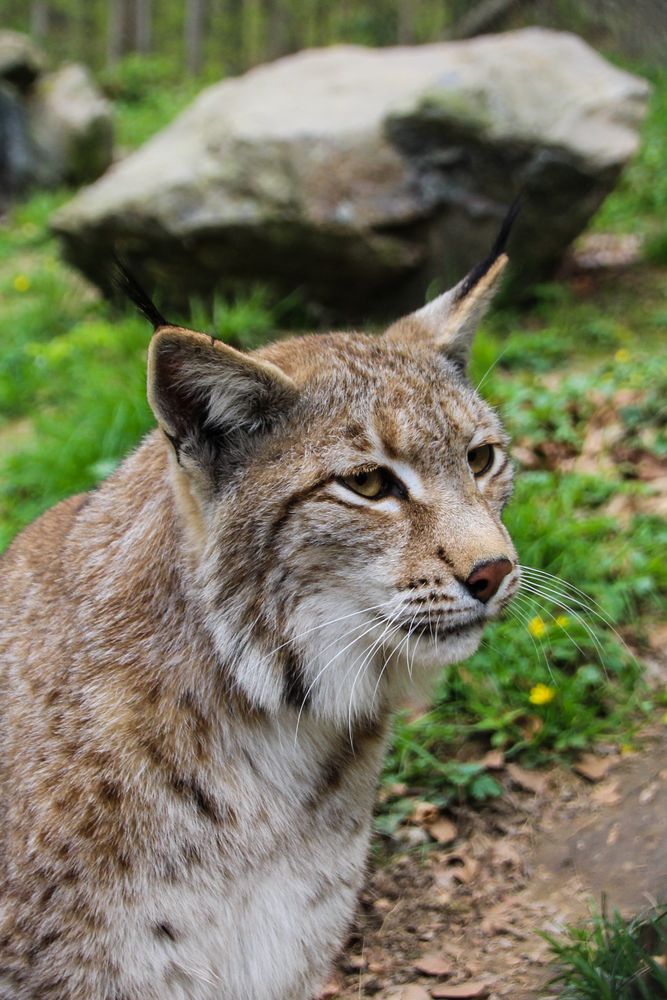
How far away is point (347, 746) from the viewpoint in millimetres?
3004

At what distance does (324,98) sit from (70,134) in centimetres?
641

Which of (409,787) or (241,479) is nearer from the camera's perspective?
(241,479)

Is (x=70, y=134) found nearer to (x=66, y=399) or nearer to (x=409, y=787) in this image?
(x=66, y=399)

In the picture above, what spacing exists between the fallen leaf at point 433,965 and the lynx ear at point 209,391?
1.87 m

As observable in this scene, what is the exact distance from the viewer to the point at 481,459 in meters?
3.01

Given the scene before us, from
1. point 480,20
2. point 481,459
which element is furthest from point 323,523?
point 480,20

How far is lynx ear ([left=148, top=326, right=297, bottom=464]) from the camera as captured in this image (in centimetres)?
250

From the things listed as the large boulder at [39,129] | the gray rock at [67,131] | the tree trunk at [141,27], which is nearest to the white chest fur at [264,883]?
the large boulder at [39,129]

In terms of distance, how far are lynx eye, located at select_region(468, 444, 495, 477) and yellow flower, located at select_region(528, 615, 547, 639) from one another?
143 centimetres

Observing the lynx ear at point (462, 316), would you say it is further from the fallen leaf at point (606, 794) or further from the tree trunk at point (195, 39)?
the tree trunk at point (195, 39)

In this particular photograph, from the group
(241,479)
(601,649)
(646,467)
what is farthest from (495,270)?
(646,467)

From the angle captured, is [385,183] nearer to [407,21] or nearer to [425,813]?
[425,813]

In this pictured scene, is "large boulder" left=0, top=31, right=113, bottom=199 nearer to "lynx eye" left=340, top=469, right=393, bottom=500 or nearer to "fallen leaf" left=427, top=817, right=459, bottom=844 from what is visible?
"fallen leaf" left=427, top=817, right=459, bottom=844

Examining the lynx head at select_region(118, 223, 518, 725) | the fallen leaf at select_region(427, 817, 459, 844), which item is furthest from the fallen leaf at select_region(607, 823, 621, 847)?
the lynx head at select_region(118, 223, 518, 725)
